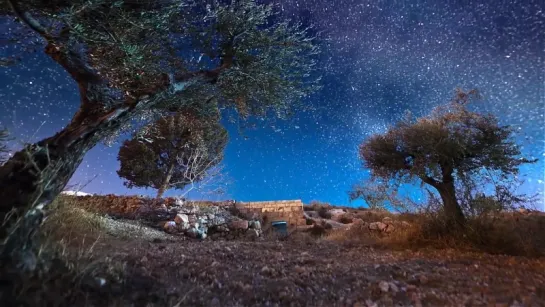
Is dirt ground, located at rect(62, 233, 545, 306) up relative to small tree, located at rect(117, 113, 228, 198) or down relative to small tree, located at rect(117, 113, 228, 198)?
down

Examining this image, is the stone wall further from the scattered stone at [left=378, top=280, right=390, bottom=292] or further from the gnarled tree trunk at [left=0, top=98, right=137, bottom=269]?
the scattered stone at [left=378, top=280, right=390, bottom=292]

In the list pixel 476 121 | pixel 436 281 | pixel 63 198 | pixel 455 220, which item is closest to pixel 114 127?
pixel 63 198

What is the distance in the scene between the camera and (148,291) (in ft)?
10.6

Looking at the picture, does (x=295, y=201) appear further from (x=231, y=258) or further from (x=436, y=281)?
(x=436, y=281)

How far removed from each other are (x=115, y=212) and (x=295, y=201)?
36.2 ft

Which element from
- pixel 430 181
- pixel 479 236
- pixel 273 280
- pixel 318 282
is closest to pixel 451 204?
pixel 430 181

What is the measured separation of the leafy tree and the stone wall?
927cm

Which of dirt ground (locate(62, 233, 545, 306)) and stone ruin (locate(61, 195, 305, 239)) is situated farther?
stone ruin (locate(61, 195, 305, 239))

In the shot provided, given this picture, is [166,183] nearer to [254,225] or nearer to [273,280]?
[254,225]

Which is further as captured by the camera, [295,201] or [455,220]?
[295,201]

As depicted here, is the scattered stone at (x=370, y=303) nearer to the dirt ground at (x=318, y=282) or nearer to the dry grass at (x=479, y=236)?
the dirt ground at (x=318, y=282)

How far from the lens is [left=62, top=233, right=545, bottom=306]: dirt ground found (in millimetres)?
3471

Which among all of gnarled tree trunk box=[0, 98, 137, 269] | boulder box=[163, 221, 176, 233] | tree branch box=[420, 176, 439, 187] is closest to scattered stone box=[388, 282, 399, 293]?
gnarled tree trunk box=[0, 98, 137, 269]

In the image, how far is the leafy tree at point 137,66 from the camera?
159 inches
